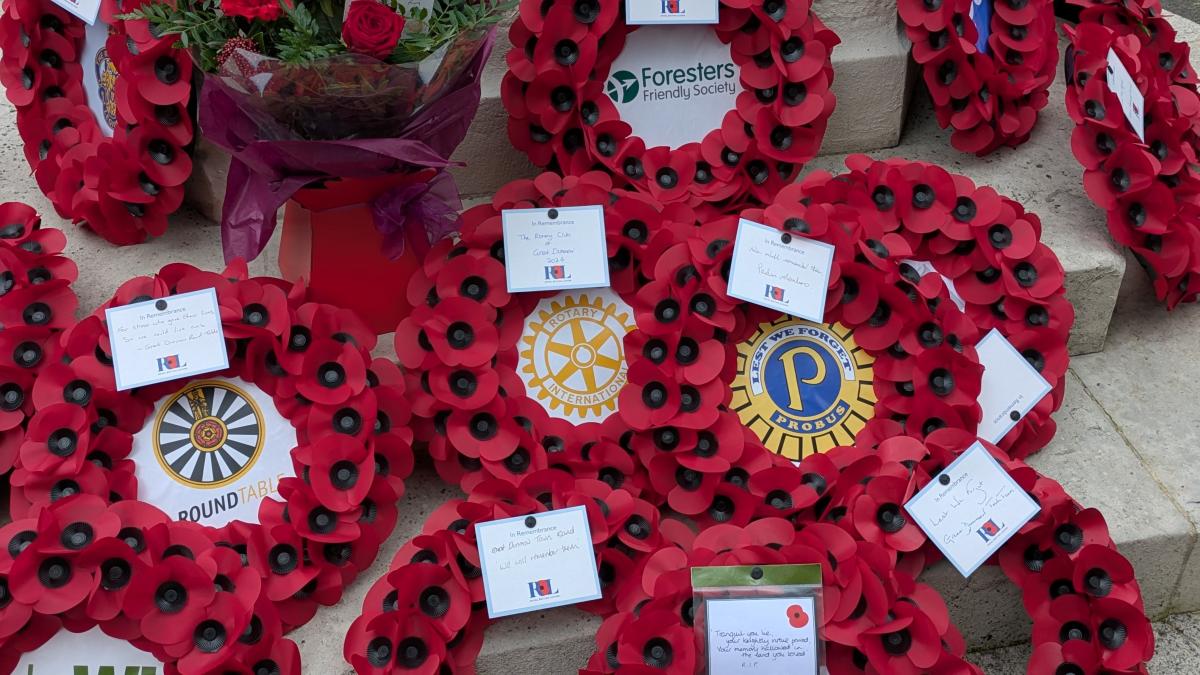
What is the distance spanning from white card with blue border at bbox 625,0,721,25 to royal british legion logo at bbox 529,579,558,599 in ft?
3.27

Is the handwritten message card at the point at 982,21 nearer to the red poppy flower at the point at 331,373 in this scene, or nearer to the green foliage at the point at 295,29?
the green foliage at the point at 295,29

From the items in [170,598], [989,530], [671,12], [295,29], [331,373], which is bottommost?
[989,530]

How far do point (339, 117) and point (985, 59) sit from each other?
1.26 m

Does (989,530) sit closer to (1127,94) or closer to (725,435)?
(725,435)

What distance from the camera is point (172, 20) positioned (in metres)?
1.70

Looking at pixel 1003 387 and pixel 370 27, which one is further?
pixel 1003 387

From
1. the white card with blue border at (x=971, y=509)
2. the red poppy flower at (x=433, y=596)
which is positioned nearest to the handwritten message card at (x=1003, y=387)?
the white card with blue border at (x=971, y=509)

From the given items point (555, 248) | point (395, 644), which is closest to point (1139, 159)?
point (555, 248)

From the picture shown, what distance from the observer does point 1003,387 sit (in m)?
2.11

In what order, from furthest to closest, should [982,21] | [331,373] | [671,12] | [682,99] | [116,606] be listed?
[982,21] < [682,99] < [671,12] < [331,373] < [116,606]

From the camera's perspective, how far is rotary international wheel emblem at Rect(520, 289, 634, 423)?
2055mm

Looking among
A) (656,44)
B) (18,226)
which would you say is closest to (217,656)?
(18,226)

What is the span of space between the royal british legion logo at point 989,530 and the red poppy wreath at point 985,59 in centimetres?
91

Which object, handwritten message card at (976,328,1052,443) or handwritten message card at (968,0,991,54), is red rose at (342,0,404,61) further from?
handwritten message card at (968,0,991,54)
